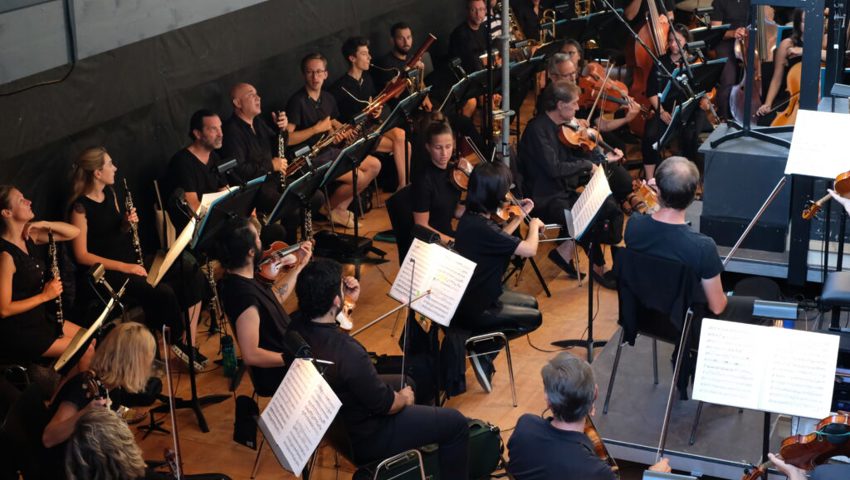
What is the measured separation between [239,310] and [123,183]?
1950 millimetres

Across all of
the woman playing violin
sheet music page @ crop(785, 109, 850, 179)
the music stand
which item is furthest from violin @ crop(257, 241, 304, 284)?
the music stand

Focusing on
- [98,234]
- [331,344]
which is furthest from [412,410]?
[98,234]

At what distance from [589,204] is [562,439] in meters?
2.21

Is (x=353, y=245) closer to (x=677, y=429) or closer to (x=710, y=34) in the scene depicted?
(x=677, y=429)

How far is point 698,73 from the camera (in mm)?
7887

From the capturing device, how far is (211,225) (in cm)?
534

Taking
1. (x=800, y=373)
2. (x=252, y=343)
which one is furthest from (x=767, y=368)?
(x=252, y=343)

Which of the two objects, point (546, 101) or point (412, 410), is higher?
point (546, 101)

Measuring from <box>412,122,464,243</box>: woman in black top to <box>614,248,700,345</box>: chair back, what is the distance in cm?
141

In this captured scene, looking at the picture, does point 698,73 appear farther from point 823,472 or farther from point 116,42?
point 823,472

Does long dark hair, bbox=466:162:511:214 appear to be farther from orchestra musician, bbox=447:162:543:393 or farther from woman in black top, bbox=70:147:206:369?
woman in black top, bbox=70:147:206:369

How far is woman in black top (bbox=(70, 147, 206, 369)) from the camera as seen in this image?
5.80 metres

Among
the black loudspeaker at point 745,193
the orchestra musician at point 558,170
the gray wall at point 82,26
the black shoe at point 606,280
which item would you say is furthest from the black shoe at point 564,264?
the gray wall at point 82,26

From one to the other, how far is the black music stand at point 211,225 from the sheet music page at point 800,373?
2.68 m
